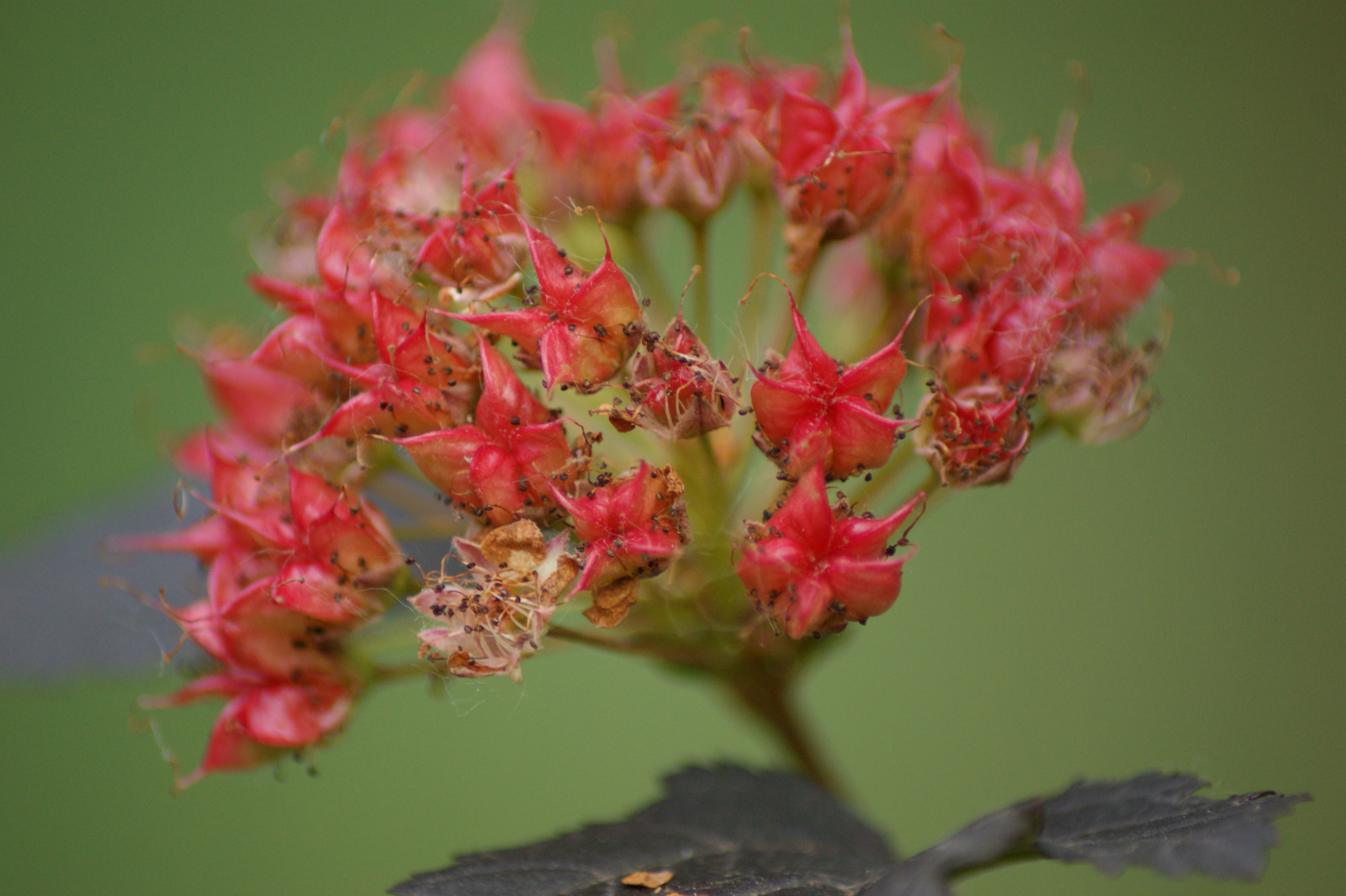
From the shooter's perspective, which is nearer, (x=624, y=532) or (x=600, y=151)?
(x=624, y=532)

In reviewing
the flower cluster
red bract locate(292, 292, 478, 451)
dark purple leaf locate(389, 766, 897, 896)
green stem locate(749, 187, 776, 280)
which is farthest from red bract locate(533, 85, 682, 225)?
dark purple leaf locate(389, 766, 897, 896)

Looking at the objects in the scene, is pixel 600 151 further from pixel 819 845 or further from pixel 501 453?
pixel 819 845

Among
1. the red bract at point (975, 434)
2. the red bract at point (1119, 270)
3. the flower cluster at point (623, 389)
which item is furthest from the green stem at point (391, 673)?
the red bract at point (1119, 270)

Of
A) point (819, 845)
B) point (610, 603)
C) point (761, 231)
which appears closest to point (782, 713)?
point (819, 845)

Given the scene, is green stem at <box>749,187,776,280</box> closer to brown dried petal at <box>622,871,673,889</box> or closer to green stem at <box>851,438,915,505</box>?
green stem at <box>851,438,915,505</box>

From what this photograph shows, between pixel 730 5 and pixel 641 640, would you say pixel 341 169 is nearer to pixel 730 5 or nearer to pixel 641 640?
pixel 641 640

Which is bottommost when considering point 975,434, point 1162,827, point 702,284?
point 1162,827

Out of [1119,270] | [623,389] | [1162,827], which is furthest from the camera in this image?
[1119,270]
